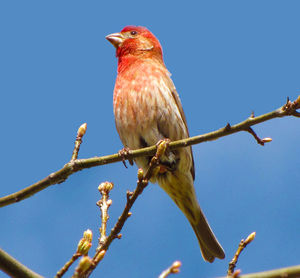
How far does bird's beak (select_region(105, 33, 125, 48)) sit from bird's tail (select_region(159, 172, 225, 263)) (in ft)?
9.03

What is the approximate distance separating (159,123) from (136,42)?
2243mm

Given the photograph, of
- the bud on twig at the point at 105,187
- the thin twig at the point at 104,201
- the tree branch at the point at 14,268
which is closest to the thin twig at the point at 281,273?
the tree branch at the point at 14,268

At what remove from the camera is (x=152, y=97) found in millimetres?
6551

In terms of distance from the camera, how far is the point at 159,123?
21.2ft

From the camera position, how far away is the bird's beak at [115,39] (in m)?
8.22

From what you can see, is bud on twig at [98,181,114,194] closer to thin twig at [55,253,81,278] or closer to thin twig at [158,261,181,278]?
thin twig at [55,253,81,278]

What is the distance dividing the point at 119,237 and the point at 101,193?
1.19 m

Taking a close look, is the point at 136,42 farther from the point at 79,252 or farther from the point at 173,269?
the point at 173,269

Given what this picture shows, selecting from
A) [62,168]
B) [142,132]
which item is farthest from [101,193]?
[142,132]

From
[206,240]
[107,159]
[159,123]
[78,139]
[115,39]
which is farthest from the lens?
[115,39]

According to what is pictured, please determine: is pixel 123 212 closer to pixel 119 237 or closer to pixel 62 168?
pixel 119 237

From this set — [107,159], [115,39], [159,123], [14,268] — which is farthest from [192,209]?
[14,268]

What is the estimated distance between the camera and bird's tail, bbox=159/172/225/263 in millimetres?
6930

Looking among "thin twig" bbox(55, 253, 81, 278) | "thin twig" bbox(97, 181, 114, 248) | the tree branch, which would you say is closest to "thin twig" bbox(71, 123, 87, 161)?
"thin twig" bbox(97, 181, 114, 248)
